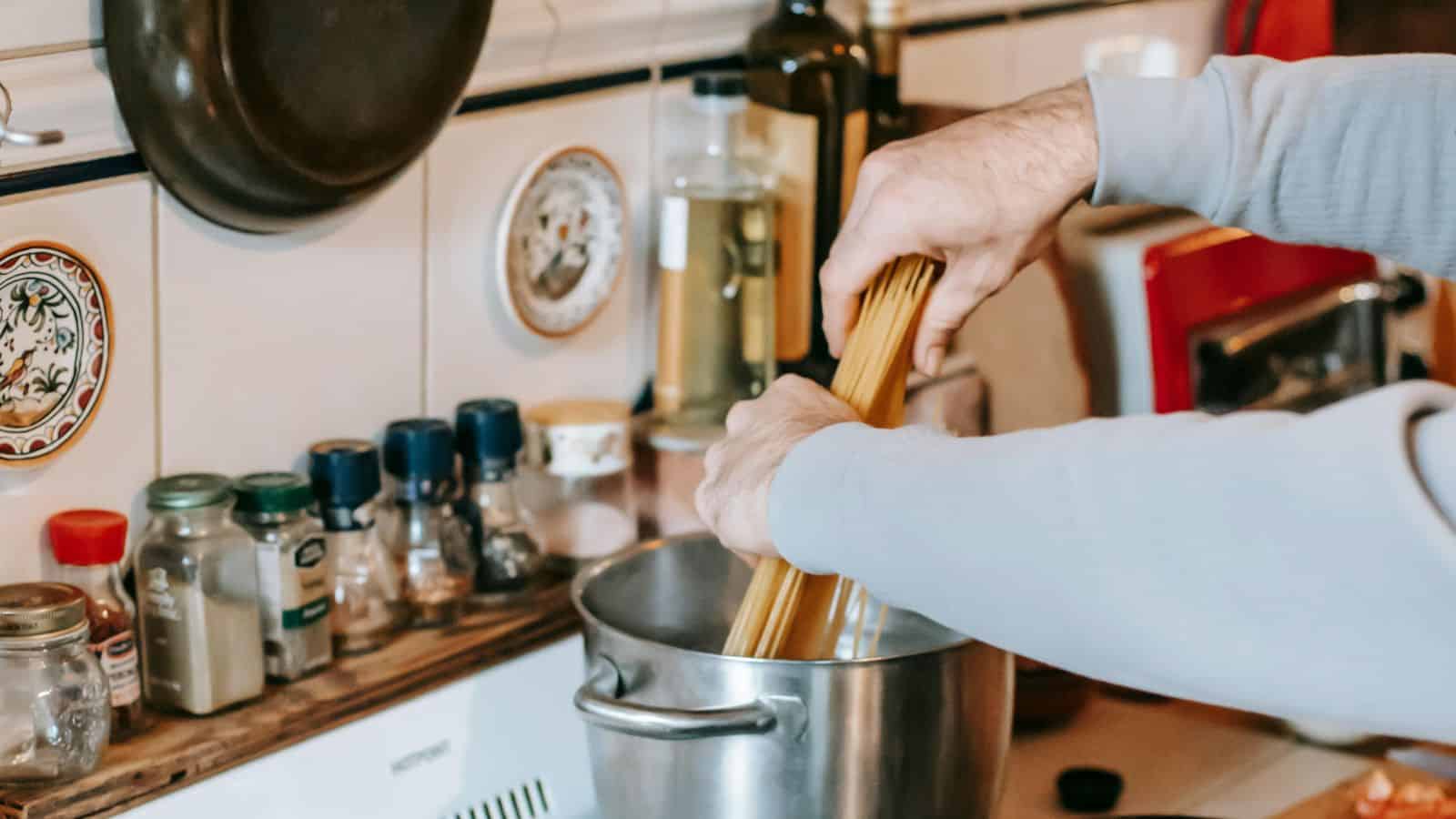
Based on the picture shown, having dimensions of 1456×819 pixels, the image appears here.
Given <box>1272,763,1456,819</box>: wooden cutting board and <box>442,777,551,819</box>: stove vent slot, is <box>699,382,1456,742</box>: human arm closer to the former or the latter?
<box>442,777,551,819</box>: stove vent slot

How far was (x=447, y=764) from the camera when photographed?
3.69ft

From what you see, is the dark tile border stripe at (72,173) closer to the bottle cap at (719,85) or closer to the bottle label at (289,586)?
the bottle label at (289,586)

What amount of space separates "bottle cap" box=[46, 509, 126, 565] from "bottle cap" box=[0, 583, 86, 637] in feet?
0.10

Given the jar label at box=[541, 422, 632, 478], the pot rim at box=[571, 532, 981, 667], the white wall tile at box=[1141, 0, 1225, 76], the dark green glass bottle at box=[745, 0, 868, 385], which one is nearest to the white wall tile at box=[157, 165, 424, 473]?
the jar label at box=[541, 422, 632, 478]

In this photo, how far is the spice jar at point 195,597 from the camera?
99cm

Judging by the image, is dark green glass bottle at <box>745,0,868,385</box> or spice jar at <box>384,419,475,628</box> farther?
dark green glass bottle at <box>745,0,868,385</box>

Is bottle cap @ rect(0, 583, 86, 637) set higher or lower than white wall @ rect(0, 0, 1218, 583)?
lower

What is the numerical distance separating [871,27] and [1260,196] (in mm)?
491

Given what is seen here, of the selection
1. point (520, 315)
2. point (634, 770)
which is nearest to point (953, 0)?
point (520, 315)

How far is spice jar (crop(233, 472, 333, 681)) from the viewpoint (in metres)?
1.02

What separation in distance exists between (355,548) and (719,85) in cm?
48

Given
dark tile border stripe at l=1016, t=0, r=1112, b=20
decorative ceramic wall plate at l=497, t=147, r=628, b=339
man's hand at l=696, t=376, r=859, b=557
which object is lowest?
man's hand at l=696, t=376, r=859, b=557

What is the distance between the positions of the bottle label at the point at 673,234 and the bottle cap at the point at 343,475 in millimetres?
337

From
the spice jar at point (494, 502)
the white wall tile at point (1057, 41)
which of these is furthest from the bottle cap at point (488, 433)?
the white wall tile at point (1057, 41)
